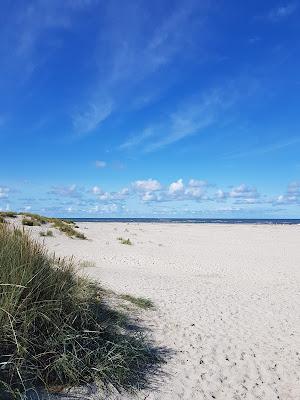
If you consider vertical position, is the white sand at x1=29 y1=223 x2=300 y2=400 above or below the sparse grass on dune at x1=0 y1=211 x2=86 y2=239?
below

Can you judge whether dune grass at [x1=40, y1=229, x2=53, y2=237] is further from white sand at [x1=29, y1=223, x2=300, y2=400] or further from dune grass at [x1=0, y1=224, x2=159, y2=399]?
dune grass at [x1=0, y1=224, x2=159, y2=399]

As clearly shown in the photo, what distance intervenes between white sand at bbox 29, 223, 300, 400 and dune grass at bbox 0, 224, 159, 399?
0.51 metres

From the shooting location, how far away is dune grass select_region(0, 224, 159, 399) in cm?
452

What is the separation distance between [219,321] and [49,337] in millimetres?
4091

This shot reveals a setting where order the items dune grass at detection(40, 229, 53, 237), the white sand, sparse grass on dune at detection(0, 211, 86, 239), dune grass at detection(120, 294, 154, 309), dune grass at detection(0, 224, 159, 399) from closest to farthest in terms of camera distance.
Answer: dune grass at detection(0, 224, 159, 399)
the white sand
dune grass at detection(120, 294, 154, 309)
dune grass at detection(40, 229, 53, 237)
sparse grass on dune at detection(0, 211, 86, 239)

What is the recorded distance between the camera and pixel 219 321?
796cm

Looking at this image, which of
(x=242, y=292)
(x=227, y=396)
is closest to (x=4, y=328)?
(x=227, y=396)

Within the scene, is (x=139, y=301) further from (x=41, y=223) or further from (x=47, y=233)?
(x=41, y=223)

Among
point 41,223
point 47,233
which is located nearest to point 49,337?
point 47,233

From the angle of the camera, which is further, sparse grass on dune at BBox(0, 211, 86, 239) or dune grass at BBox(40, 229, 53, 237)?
sparse grass on dune at BBox(0, 211, 86, 239)

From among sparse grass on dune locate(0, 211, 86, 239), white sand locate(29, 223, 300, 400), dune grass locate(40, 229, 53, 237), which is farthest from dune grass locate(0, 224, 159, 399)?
sparse grass on dune locate(0, 211, 86, 239)

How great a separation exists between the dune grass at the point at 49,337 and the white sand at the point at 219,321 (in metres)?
0.51

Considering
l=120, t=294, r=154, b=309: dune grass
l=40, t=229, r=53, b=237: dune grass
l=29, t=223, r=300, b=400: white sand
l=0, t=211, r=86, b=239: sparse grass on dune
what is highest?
l=0, t=211, r=86, b=239: sparse grass on dune

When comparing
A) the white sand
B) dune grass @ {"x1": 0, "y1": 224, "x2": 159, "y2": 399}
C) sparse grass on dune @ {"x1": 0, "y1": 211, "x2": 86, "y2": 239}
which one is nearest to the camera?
dune grass @ {"x1": 0, "y1": 224, "x2": 159, "y2": 399}
